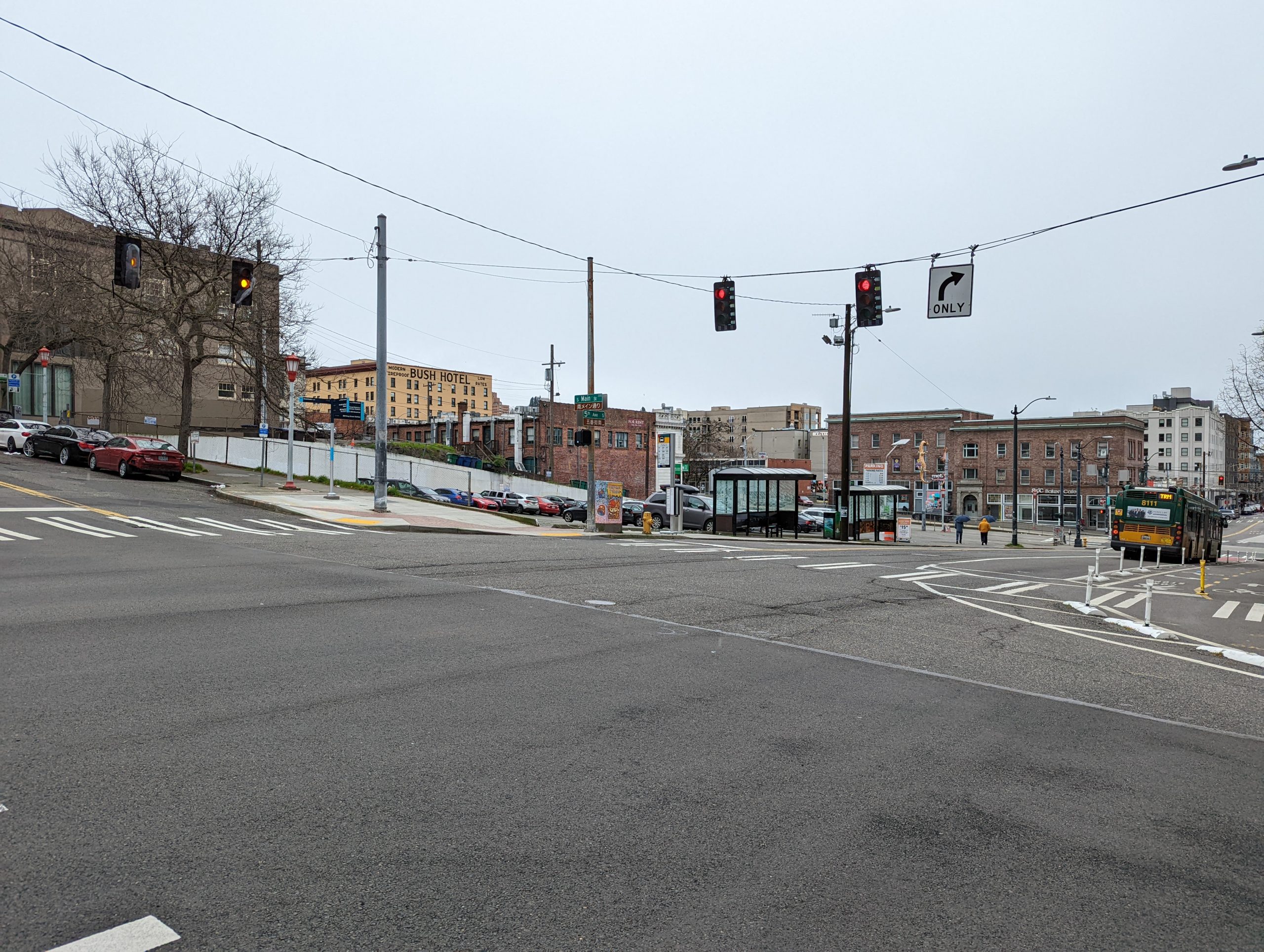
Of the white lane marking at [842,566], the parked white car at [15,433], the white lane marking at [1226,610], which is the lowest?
the white lane marking at [1226,610]

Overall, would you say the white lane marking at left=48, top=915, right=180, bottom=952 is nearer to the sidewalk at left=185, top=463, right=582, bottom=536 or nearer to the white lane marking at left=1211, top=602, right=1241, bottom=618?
the white lane marking at left=1211, top=602, right=1241, bottom=618

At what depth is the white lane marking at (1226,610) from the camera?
1631cm

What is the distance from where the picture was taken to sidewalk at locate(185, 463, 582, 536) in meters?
25.0

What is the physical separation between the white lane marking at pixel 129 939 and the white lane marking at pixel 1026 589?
16631 millimetres

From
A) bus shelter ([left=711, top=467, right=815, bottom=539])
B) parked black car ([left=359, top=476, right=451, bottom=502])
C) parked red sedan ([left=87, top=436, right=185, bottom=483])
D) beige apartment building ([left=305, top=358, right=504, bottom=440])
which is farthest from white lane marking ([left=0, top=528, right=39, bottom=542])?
beige apartment building ([left=305, top=358, right=504, bottom=440])

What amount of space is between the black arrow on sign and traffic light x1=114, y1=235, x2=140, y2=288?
Result: 1773 cm

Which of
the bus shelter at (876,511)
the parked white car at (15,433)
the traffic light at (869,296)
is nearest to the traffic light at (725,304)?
the traffic light at (869,296)

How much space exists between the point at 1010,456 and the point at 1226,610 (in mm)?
→ 71433

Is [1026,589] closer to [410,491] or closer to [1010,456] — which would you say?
[410,491]

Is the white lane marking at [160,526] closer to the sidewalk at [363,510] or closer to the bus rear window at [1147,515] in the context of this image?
the sidewalk at [363,510]

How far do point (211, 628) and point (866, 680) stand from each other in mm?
6482

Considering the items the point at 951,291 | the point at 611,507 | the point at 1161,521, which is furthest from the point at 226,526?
the point at 1161,521

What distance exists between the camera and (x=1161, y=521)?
38.4 meters

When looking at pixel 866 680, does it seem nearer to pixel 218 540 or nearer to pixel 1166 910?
pixel 1166 910
